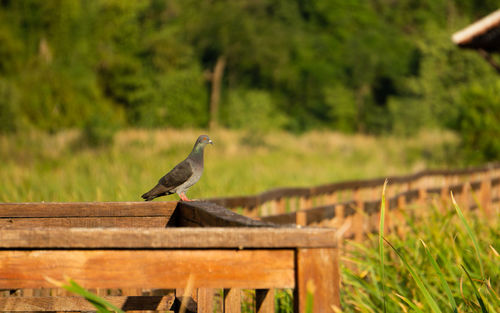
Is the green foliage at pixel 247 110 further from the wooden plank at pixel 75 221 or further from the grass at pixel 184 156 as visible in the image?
the wooden plank at pixel 75 221

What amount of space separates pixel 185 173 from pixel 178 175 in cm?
5

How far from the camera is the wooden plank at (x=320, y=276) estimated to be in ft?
5.68

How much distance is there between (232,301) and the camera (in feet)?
9.28

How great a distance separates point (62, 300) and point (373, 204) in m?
3.68

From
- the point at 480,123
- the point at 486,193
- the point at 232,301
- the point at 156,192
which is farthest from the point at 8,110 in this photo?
the point at 232,301

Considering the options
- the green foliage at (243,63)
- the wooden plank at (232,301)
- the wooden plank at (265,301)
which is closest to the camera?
the wooden plank at (265,301)

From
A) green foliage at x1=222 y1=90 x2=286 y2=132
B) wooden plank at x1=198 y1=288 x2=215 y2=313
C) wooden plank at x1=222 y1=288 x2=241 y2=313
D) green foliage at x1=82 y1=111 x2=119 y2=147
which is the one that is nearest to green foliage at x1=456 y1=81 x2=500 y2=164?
green foliage at x1=82 y1=111 x2=119 y2=147

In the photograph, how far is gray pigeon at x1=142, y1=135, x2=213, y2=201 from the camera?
11.3ft

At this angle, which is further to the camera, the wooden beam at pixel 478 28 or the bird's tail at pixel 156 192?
the wooden beam at pixel 478 28

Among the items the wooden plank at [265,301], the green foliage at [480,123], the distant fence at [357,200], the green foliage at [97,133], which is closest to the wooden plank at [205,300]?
the wooden plank at [265,301]

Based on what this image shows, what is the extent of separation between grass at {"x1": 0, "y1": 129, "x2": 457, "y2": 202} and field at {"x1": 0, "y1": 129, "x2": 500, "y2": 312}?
0.04 meters

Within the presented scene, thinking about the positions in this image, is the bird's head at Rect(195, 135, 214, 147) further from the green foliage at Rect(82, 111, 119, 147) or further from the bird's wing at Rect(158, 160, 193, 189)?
the green foliage at Rect(82, 111, 119, 147)

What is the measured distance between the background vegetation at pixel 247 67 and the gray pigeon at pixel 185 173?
16264 millimetres

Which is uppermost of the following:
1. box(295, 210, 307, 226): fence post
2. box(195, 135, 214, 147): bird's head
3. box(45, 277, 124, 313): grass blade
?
box(195, 135, 214, 147): bird's head
